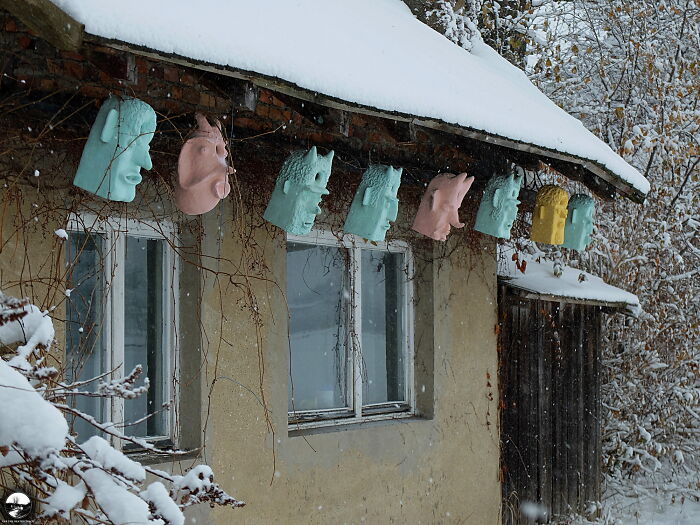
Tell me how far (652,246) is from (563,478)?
2533 mm

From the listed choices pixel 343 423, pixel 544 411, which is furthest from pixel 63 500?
pixel 544 411

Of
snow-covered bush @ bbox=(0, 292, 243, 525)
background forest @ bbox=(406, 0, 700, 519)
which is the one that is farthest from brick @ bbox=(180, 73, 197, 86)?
background forest @ bbox=(406, 0, 700, 519)

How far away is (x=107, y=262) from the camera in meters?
4.09

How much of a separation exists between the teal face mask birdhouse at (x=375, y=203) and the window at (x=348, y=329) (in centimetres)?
59

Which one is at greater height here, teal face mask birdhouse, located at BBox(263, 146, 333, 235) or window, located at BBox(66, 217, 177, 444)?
teal face mask birdhouse, located at BBox(263, 146, 333, 235)

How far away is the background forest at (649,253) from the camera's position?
8.46m

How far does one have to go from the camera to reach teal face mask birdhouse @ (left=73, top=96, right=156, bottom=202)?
336cm

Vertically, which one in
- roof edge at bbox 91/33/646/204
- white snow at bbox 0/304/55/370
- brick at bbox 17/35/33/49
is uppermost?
brick at bbox 17/35/33/49

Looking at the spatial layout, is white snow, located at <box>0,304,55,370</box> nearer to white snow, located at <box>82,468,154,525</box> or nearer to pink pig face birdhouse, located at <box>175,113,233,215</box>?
white snow, located at <box>82,468,154,525</box>

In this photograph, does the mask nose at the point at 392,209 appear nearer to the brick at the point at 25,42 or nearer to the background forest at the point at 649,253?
the brick at the point at 25,42

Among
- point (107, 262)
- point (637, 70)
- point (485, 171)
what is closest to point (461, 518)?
point (485, 171)

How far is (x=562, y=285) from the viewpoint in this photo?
21.6 ft

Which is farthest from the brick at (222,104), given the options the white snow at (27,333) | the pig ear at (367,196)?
the white snow at (27,333)

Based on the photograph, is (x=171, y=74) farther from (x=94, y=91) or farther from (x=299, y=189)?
(x=299, y=189)
